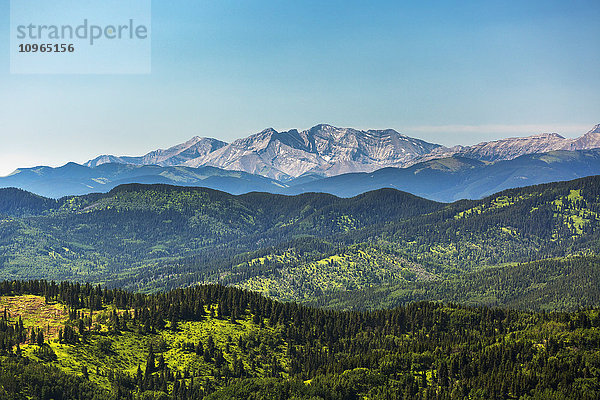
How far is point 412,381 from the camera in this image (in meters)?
194

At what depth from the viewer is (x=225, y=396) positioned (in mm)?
186500

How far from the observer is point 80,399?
184 metres

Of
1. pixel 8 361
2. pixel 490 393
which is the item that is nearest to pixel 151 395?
pixel 8 361

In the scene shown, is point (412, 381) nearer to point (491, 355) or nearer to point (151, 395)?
point (491, 355)

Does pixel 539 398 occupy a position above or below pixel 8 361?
below

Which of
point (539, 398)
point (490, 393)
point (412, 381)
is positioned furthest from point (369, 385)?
point (539, 398)

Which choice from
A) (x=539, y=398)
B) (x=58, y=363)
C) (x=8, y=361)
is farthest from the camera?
(x=58, y=363)

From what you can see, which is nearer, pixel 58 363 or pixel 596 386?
pixel 596 386

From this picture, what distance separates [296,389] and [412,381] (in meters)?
39.2

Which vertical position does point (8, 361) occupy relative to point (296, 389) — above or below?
above

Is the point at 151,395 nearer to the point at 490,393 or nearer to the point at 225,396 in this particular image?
the point at 225,396

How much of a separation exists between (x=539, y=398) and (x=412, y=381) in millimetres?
39655

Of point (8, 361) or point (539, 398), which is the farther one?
point (8, 361)

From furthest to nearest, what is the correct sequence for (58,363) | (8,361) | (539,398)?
(58,363)
(8,361)
(539,398)
